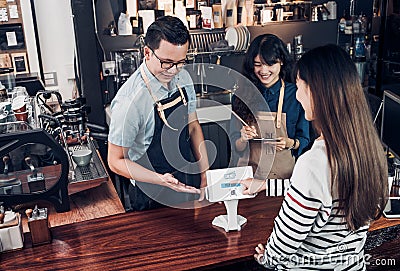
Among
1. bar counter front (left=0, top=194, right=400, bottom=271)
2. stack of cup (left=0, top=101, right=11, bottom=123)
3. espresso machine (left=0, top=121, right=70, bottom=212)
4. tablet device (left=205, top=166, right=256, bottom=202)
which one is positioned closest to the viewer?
bar counter front (left=0, top=194, right=400, bottom=271)

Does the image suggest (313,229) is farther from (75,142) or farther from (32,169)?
(75,142)

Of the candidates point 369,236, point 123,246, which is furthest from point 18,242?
point 369,236

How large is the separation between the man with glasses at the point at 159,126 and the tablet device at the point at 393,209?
70cm

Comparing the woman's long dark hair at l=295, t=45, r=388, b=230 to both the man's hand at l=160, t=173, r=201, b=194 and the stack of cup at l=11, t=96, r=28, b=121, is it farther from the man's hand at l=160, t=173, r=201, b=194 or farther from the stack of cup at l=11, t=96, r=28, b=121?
the stack of cup at l=11, t=96, r=28, b=121

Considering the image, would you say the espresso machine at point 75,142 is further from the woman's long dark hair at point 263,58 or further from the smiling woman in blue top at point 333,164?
the smiling woman in blue top at point 333,164

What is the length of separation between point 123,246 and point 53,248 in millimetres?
238

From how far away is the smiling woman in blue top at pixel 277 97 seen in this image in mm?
2074

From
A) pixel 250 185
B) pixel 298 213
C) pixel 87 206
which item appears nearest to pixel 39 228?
pixel 87 206

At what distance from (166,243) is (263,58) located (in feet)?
3.37

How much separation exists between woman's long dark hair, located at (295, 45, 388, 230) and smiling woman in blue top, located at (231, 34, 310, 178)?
2.92 ft

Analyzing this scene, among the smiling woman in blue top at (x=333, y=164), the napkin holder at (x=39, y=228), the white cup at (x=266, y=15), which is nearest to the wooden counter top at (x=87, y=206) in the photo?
the napkin holder at (x=39, y=228)

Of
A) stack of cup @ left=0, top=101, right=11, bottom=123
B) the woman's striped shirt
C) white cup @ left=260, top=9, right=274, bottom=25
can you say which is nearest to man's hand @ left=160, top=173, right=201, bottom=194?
the woman's striped shirt

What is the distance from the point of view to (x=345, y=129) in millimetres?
1106

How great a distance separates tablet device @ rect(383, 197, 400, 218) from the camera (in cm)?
162
